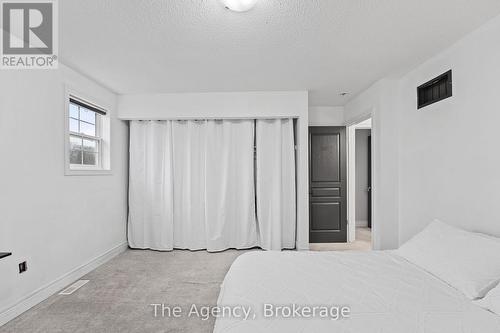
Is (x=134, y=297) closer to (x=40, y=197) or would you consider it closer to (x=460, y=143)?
(x=40, y=197)

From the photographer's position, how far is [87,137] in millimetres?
3641

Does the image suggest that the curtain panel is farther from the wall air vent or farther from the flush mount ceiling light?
the flush mount ceiling light

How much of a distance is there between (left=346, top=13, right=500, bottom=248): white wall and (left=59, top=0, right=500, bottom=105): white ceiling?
24 centimetres

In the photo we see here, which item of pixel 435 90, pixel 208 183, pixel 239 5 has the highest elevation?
pixel 239 5

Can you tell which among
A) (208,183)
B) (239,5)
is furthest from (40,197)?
(239,5)

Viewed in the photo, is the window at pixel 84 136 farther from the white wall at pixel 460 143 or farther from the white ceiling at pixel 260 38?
the white wall at pixel 460 143

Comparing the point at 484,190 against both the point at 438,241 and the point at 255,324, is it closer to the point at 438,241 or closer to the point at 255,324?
the point at 438,241

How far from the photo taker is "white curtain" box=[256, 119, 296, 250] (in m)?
4.34

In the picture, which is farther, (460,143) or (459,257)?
(460,143)

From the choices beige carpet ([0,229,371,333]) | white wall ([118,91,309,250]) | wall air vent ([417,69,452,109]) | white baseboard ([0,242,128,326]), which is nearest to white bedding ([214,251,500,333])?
beige carpet ([0,229,371,333])

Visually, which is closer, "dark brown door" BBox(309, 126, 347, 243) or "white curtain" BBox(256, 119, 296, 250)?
"white curtain" BBox(256, 119, 296, 250)

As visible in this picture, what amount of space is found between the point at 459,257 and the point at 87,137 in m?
4.28

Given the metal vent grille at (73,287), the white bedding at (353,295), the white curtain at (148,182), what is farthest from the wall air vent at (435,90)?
the metal vent grille at (73,287)

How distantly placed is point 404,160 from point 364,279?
215 cm
